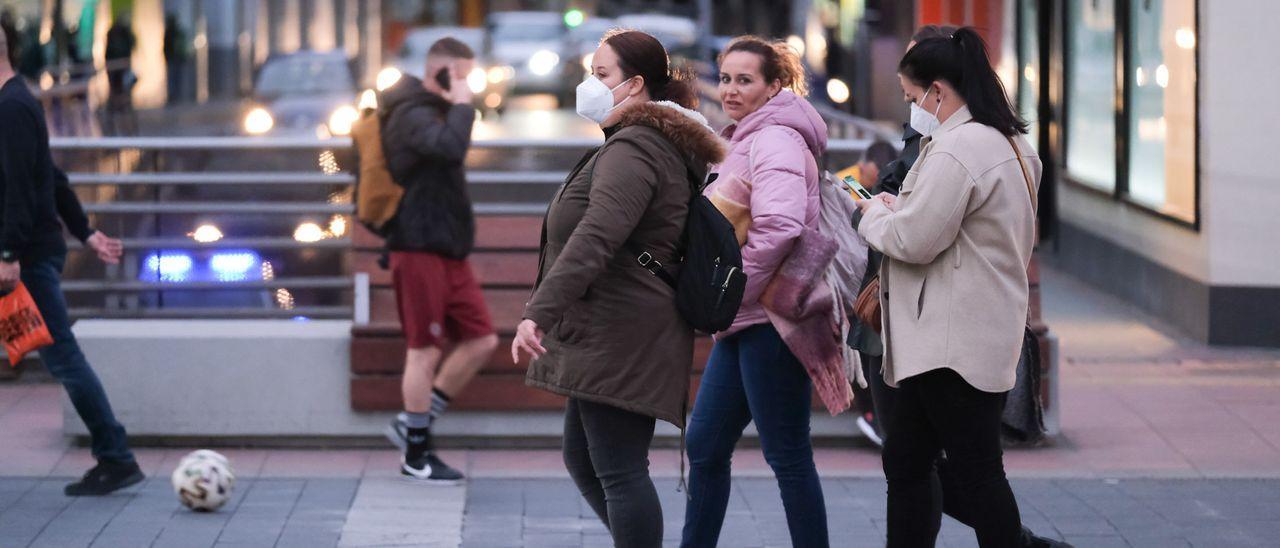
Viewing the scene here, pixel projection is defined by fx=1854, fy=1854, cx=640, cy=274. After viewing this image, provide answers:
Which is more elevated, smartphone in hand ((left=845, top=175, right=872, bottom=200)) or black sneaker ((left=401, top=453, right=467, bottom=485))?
smartphone in hand ((left=845, top=175, right=872, bottom=200))

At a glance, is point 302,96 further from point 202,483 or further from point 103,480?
point 202,483

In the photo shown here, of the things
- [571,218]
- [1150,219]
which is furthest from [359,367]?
[1150,219]

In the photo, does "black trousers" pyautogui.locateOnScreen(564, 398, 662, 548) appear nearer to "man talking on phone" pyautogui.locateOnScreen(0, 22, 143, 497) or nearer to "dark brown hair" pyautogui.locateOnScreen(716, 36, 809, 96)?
"dark brown hair" pyautogui.locateOnScreen(716, 36, 809, 96)

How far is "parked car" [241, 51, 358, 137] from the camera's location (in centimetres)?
1988

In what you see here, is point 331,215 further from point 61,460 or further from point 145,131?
point 145,131

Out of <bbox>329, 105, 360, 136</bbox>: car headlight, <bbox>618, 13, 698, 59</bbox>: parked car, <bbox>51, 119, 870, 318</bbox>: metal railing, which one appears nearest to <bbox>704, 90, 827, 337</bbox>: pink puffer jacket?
<bbox>51, 119, 870, 318</bbox>: metal railing

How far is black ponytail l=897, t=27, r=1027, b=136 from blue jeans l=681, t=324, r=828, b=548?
867mm

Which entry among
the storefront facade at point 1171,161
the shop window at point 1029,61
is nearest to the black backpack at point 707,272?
the storefront facade at point 1171,161

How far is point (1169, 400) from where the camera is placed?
887 centimetres

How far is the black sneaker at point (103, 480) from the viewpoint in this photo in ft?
21.8

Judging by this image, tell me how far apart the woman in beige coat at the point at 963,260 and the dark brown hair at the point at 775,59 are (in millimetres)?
535

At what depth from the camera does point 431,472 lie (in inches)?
275

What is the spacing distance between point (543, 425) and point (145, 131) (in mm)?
17728

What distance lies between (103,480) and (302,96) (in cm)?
1671
